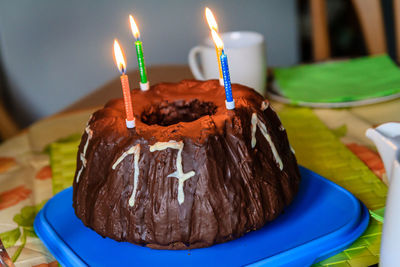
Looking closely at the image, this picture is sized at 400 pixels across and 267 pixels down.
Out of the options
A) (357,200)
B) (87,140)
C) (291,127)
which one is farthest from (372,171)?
(87,140)

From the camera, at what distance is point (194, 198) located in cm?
63

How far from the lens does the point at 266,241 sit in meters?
0.66

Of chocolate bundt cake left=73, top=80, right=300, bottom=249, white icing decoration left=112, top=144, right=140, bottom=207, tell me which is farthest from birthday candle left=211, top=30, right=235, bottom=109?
white icing decoration left=112, top=144, right=140, bottom=207

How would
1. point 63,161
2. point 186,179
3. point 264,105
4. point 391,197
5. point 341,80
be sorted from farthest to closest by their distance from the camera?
point 341,80 < point 63,161 < point 264,105 < point 186,179 < point 391,197

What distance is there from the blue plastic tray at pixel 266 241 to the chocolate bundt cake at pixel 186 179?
23mm

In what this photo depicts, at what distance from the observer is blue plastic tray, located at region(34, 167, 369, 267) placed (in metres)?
0.63

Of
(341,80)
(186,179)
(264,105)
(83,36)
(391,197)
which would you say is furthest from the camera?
(83,36)

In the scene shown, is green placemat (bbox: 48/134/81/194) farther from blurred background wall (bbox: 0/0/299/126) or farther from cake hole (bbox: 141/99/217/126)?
blurred background wall (bbox: 0/0/299/126)

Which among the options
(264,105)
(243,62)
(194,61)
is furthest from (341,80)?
(264,105)

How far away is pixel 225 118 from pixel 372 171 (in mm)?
335

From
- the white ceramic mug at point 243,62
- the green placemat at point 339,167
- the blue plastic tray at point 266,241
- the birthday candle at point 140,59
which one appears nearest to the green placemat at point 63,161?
the blue plastic tray at point 266,241

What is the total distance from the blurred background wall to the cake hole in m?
1.29

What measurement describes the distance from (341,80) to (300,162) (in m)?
0.42

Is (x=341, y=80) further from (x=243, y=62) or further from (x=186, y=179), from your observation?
(x=186, y=179)
